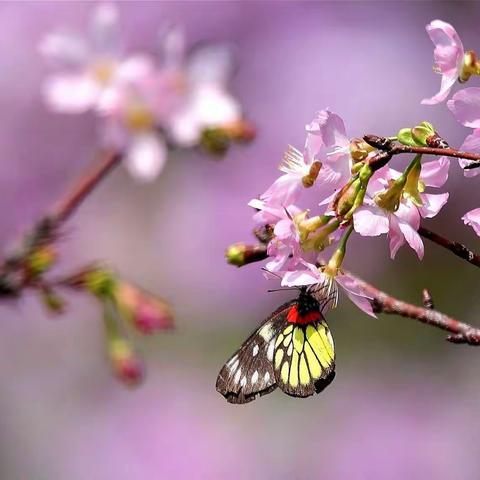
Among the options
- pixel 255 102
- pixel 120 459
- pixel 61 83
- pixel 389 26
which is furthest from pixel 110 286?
pixel 389 26

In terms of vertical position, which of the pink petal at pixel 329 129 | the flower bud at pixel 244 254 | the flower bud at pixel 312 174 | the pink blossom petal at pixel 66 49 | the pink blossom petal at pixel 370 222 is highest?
the pink blossom petal at pixel 66 49

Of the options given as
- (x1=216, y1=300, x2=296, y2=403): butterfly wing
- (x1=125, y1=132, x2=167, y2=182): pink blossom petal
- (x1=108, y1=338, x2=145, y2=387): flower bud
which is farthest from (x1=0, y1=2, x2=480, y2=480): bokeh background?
(x1=216, y1=300, x2=296, y2=403): butterfly wing

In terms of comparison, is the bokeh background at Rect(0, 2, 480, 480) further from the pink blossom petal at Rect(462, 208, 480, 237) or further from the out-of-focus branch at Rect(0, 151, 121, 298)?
the pink blossom petal at Rect(462, 208, 480, 237)

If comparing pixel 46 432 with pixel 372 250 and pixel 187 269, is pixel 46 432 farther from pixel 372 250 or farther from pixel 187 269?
pixel 372 250

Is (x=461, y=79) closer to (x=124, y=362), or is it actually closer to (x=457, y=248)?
(x=457, y=248)

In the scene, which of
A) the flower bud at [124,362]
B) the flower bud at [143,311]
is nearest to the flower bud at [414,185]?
the flower bud at [143,311]

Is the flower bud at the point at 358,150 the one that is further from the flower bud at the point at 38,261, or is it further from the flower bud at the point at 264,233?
the flower bud at the point at 38,261
